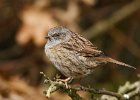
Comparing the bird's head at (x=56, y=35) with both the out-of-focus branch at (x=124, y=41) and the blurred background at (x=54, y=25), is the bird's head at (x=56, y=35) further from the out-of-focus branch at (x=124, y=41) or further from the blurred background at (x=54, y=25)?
the out-of-focus branch at (x=124, y=41)

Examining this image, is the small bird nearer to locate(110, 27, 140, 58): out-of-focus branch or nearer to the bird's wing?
the bird's wing

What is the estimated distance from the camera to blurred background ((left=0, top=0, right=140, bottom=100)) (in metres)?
8.11

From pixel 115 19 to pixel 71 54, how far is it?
11.3ft

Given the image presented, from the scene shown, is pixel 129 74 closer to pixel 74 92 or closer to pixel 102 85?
pixel 102 85

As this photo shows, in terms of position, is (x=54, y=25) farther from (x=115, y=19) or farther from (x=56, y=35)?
(x=56, y=35)

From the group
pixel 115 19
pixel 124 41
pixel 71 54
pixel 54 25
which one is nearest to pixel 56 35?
pixel 71 54


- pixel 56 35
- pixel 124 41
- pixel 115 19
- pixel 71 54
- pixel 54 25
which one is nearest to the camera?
pixel 71 54

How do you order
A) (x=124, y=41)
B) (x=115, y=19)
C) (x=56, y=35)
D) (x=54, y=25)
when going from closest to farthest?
(x=56, y=35), (x=54, y=25), (x=115, y=19), (x=124, y=41)

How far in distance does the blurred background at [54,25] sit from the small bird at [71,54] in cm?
188

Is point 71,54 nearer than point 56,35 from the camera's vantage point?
Yes

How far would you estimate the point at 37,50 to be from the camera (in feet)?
28.7

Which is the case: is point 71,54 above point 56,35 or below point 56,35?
below

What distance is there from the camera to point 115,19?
8750 mm

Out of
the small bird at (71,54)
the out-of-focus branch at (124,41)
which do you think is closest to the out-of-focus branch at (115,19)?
the out-of-focus branch at (124,41)
